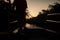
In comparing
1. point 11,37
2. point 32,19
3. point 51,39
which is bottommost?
point 32,19

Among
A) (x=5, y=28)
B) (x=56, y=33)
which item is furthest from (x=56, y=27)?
(x=5, y=28)

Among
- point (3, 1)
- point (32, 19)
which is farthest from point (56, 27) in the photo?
point (32, 19)

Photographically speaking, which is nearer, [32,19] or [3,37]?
[3,37]

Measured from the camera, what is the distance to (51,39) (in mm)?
3832

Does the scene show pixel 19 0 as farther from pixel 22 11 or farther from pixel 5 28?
pixel 5 28

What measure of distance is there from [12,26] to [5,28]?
38 cm

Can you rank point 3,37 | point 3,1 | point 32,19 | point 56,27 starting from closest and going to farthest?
point 3,37, point 56,27, point 3,1, point 32,19

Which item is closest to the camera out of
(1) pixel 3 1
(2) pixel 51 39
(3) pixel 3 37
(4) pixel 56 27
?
(3) pixel 3 37

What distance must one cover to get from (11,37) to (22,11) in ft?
3.07

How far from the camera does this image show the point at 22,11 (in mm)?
3877

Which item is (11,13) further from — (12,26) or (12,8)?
(12,26)

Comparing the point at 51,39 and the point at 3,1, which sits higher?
the point at 3,1

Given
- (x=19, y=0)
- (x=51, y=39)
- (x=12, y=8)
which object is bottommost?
(x=51, y=39)

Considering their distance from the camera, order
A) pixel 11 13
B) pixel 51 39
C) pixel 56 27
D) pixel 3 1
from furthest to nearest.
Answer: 1. pixel 11 13
2. pixel 3 1
3. pixel 56 27
4. pixel 51 39
